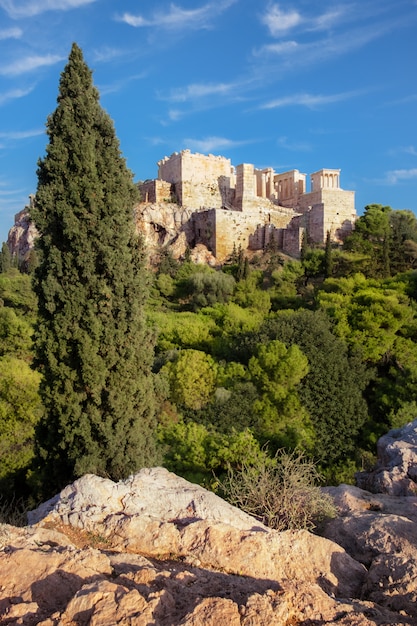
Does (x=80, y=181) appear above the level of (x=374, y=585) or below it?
above

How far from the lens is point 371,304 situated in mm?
19766

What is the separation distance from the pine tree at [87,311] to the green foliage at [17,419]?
6.15m

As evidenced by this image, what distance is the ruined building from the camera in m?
36.8

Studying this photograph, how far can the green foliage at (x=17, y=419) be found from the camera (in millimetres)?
12172

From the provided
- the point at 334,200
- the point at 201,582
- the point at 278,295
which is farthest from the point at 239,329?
the point at 334,200

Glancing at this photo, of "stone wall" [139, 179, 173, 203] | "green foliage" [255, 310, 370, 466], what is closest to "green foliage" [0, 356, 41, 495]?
"green foliage" [255, 310, 370, 466]

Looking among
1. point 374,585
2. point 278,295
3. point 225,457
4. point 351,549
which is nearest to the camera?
point 374,585

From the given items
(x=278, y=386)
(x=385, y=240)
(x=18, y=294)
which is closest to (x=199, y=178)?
(x=385, y=240)

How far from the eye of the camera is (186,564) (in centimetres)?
278

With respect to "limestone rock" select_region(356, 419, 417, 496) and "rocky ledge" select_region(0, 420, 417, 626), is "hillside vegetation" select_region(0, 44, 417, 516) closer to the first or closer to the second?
"limestone rock" select_region(356, 419, 417, 496)

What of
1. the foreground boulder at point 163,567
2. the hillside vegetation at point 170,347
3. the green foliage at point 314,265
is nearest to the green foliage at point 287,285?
the hillside vegetation at point 170,347

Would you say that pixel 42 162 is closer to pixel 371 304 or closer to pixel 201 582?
pixel 201 582

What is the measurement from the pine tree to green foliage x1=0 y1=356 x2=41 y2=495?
20.2ft

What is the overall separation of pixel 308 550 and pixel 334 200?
38.1m
